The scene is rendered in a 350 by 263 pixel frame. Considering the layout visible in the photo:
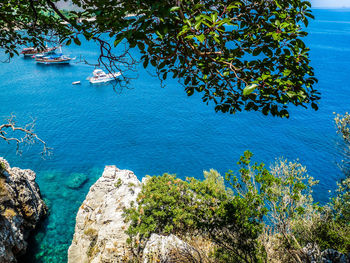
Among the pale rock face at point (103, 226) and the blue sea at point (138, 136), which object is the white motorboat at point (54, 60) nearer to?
the blue sea at point (138, 136)

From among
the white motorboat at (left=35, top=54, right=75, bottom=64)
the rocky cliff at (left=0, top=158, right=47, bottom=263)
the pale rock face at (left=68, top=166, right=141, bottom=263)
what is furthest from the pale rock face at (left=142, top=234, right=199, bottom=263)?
the white motorboat at (left=35, top=54, right=75, bottom=64)

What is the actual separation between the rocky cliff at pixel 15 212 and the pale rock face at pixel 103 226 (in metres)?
3.62

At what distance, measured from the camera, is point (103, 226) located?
13109mm

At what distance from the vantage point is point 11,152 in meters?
30.3

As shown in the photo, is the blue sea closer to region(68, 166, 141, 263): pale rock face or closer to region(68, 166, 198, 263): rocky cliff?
region(68, 166, 141, 263): pale rock face

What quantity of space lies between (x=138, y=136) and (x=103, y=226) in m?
24.7

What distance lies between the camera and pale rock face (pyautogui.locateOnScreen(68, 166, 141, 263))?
1168cm

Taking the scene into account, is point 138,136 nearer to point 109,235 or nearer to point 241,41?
point 109,235

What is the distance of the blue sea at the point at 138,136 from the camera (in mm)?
25938

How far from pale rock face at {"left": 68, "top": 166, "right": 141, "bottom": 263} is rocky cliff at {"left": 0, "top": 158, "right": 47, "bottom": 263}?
362 cm

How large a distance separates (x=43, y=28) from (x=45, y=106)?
136ft

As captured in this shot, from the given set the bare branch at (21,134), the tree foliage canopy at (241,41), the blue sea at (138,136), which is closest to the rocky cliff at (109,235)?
the blue sea at (138,136)

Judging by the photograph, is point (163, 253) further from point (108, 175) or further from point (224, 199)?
point (108, 175)

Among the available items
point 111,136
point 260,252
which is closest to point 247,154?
point 260,252
